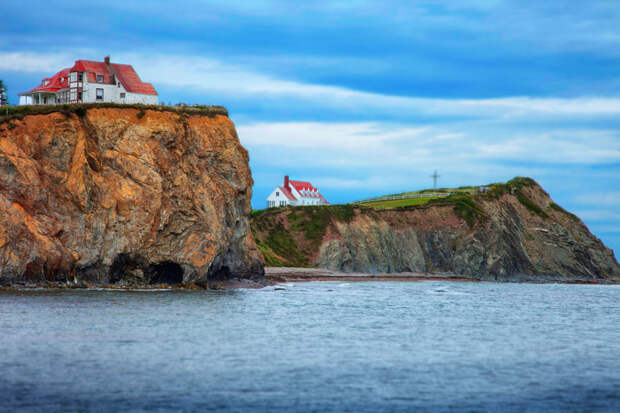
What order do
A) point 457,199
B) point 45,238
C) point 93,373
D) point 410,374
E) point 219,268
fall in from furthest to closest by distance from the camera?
point 457,199, point 219,268, point 45,238, point 410,374, point 93,373

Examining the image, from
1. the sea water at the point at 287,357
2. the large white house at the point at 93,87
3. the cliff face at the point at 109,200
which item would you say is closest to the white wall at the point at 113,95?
the large white house at the point at 93,87

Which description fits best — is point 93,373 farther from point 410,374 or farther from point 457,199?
point 457,199

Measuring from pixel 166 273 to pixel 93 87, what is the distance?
24.7 meters

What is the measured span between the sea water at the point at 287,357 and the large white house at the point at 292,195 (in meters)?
91.7

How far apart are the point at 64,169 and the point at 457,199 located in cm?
9331

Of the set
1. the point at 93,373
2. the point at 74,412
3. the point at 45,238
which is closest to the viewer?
the point at 74,412

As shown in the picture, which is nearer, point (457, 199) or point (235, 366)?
point (235, 366)

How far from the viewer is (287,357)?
36094 mm

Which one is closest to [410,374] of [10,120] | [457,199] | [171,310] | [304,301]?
[171,310]

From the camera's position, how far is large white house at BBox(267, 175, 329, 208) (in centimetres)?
15550

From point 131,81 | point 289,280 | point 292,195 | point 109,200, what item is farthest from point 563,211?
point 109,200

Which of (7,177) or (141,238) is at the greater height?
(7,177)

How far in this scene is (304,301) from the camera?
70.2 meters

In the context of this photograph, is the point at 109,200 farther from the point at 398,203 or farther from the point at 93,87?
the point at 398,203
